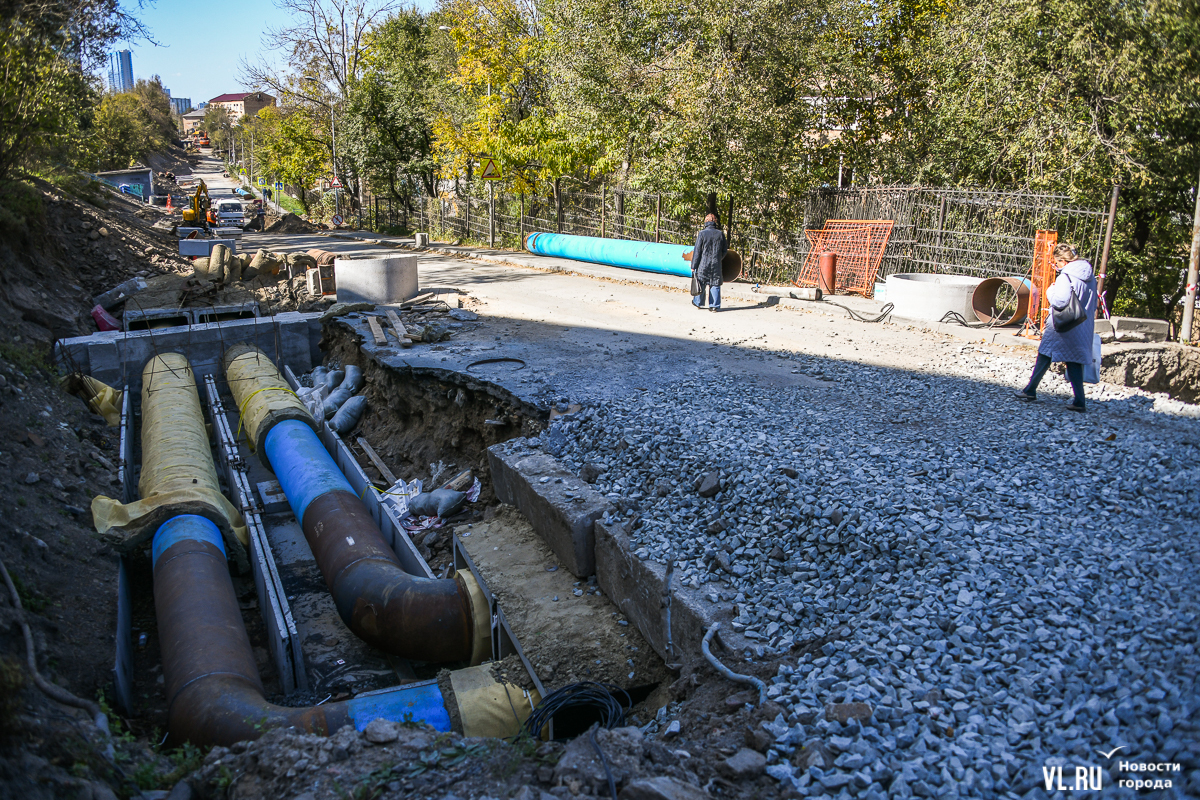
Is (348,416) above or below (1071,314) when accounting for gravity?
below

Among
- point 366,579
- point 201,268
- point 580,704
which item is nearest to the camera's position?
point 580,704

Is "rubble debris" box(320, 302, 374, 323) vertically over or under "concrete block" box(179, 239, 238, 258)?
under

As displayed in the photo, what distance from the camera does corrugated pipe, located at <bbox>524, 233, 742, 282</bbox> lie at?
15.9m

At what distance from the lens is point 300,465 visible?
8.50 m

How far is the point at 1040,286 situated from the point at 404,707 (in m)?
9.88

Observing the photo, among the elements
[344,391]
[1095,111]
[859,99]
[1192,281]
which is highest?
[859,99]

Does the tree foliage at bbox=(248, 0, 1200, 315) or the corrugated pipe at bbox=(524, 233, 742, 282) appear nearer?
the tree foliage at bbox=(248, 0, 1200, 315)

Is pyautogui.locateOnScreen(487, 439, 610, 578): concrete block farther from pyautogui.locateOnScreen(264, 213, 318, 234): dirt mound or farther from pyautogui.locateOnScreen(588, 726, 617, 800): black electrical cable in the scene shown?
pyautogui.locateOnScreen(264, 213, 318, 234): dirt mound

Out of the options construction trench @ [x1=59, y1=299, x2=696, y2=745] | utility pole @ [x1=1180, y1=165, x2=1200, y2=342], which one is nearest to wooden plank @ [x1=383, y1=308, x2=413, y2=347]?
construction trench @ [x1=59, y1=299, x2=696, y2=745]

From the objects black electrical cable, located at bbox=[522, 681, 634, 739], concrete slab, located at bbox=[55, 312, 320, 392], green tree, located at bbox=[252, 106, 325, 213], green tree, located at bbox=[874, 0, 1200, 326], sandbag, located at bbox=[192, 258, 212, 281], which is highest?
green tree, located at bbox=[252, 106, 325, 213]

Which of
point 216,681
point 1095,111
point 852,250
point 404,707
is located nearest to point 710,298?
point 852,250

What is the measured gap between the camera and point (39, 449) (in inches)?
321

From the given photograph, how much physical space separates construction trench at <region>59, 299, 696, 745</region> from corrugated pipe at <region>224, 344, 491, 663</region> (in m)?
0.02

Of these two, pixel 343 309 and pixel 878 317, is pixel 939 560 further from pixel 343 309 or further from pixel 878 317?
pixel 343 309
